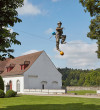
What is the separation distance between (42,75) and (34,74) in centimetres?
235

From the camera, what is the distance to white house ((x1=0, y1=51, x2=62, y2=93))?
50188 millimetres

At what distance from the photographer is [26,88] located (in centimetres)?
4975

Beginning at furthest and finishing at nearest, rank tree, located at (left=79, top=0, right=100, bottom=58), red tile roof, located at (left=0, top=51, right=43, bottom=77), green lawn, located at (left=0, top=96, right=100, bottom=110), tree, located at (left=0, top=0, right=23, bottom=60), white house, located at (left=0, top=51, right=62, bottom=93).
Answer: red tile roof, located at (left=0, top=51, right=43, bottom=77) < white house, located at (left=0, top=51, right=62, bottom=93) < tree, located at (left=79, top=0, right=100, bottom=58) < green lawn, located at (left=0, top=96, right=100, bottom=110) < tree, located at (left=0, top=0, right=23, bottom=60)

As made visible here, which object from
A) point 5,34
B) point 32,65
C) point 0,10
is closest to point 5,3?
point 0,10

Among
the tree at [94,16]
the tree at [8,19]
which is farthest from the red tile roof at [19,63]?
the tree at [8,19]

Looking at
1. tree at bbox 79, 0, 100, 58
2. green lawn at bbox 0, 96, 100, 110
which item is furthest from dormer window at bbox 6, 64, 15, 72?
green lawn at bbox 0, 96, 100, 110

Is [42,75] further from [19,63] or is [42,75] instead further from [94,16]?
[94,16]

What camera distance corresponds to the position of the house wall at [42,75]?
165 feet

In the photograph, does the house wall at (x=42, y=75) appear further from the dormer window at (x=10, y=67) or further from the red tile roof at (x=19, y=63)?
the dormer window at (x=10, y=67)

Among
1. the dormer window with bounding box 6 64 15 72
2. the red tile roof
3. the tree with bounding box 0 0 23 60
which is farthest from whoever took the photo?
the dormer window with bounding box 6 64 15 72

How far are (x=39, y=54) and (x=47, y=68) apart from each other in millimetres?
4197

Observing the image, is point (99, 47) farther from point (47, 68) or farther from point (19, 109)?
point (47, 68)

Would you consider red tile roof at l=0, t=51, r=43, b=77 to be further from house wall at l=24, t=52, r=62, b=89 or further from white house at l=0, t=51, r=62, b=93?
house wall at l=24, t=52, r=62, b=89

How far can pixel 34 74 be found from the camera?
166 feet
